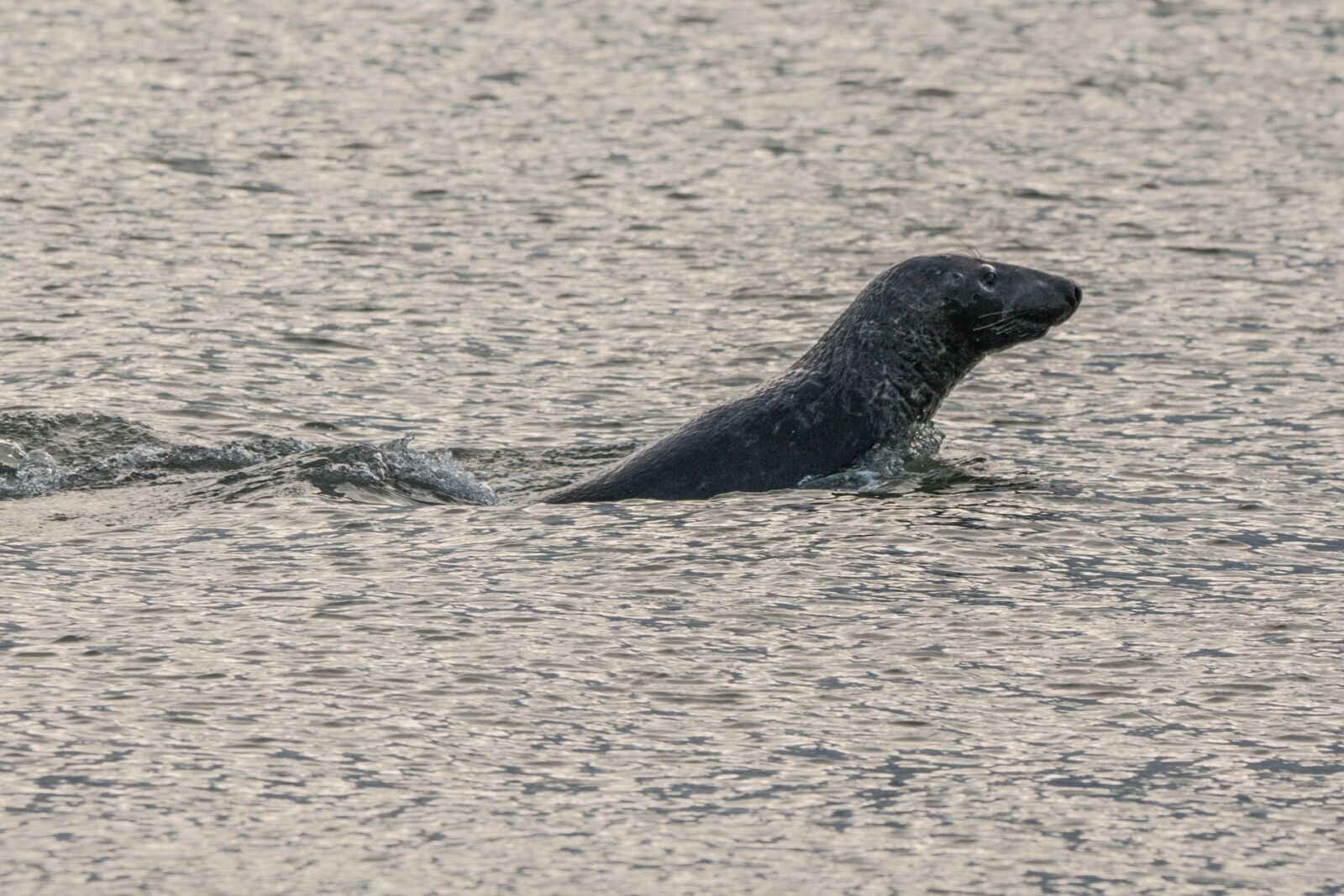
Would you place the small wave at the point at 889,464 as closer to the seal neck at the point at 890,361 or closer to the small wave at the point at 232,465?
the seal neck at the point at 890,361

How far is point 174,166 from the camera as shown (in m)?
20.1

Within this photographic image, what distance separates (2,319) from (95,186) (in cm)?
388

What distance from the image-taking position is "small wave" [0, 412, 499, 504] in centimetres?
1185

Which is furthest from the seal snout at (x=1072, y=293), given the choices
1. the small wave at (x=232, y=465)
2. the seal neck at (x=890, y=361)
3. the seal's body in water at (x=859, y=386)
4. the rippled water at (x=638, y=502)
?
the small wave at (x=232, y=465)

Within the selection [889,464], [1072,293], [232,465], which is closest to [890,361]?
[889,464]

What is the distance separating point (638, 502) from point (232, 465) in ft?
7.74

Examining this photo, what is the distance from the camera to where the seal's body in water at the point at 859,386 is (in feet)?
38.3

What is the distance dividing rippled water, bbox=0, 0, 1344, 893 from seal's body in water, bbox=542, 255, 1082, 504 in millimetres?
218

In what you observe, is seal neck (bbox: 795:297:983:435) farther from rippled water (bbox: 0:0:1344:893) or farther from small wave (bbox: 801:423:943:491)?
rippled water (bbox: 0:0:1344:893)

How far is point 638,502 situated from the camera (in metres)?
11.5

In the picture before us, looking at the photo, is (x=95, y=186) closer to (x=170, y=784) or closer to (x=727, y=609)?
(x=727, y=609)

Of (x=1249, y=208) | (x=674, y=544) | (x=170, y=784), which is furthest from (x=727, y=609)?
(x=1249, y=208)

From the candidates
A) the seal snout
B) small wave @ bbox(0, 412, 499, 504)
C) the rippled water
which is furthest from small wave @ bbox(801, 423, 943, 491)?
small wave @ bbox(0, 412, 499, 504)

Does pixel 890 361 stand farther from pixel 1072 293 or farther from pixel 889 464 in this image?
pixel 1072 293
